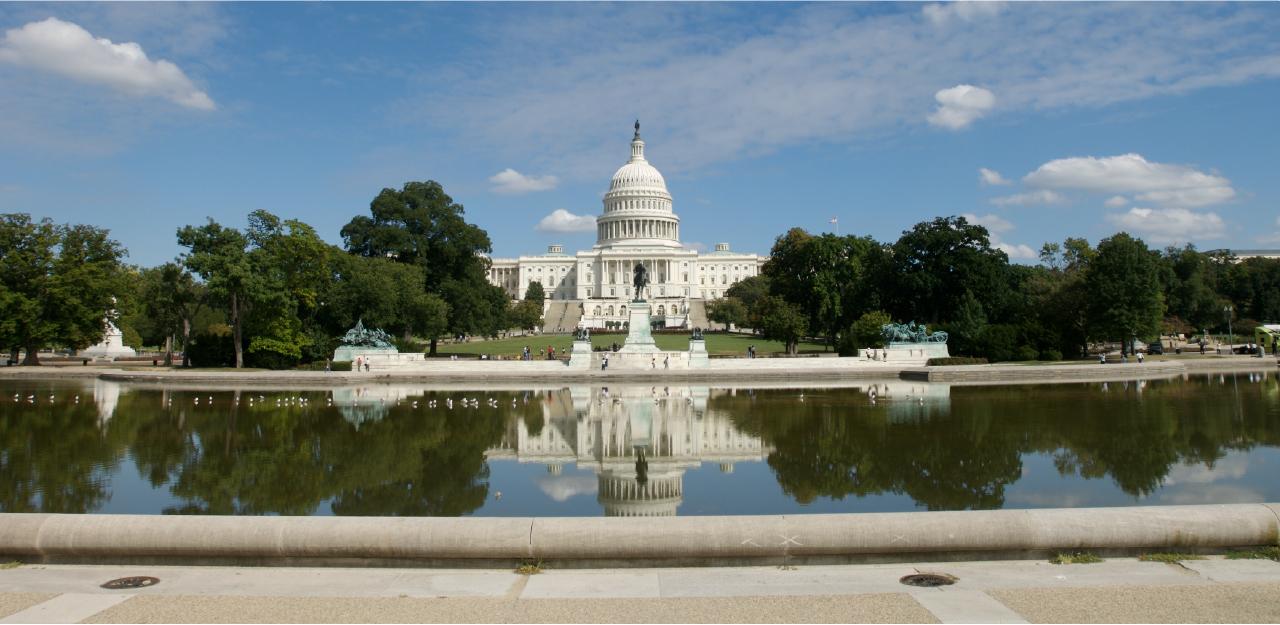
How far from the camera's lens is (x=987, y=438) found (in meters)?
18.7

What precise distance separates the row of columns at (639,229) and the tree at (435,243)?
9435 centimetres

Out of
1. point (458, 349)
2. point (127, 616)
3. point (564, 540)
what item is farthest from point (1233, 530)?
point (458, 349)

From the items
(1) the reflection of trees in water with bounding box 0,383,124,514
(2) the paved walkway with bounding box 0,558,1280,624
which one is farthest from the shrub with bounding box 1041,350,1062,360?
(2) the paved walkway with bounding box 0,558,1280,624

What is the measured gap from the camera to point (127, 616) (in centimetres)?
665

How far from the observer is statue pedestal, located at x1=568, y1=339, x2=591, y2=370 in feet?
151

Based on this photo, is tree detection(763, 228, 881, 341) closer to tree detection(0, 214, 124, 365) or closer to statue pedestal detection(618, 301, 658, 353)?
statue pedestal detection(618, 301, 658, 353)

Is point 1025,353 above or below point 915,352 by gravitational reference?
below

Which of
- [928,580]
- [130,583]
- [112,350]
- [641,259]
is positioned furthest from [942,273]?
[641,259]

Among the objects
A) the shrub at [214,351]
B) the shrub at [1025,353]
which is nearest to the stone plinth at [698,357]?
the shrub at [1025,353]

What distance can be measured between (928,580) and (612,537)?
8.65ft

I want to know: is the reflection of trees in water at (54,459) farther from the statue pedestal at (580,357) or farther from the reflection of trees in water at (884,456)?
the statue pedestal at (580,357)

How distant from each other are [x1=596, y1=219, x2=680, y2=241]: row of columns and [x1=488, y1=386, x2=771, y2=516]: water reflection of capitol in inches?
5040

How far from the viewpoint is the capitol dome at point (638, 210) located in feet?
509

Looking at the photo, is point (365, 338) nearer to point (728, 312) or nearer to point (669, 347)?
point (669, 347)
